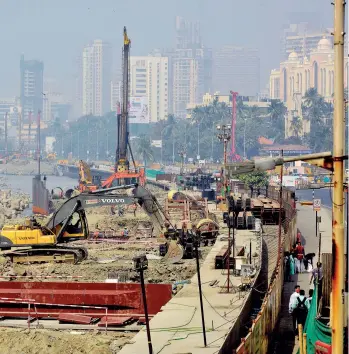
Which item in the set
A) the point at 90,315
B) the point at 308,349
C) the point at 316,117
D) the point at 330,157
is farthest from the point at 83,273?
the point at 316,117

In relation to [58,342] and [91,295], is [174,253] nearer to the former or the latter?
[91,295]

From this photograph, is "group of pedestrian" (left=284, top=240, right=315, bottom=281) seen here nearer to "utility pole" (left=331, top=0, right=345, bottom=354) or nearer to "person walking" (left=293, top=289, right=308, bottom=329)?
"person walking" (left=293, top=289, right=308, bottom=329)

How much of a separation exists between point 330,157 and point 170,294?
52.0 ft

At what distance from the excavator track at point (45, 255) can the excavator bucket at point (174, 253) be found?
2790 mm

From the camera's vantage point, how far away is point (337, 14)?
32.1 feet

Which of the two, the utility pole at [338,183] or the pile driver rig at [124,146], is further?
the pile driver rig at [124,146]

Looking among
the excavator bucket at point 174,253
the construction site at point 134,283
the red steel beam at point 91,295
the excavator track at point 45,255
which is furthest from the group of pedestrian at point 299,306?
the excavator track at point 45,255

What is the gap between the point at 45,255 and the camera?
117 ft

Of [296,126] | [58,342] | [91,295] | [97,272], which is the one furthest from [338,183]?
[296,126]

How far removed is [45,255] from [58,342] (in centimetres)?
1441

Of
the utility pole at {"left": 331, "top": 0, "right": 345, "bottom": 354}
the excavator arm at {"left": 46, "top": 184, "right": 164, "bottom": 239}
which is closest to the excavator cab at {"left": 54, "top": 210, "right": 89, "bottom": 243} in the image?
the excavator arm at {"left": 46, "top": 184, "right": 164, "bottom": 239}

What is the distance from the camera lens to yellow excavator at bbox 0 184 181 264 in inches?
1398

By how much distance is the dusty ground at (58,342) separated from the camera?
21.0m

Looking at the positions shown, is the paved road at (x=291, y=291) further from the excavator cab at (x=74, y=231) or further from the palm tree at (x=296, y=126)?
the palm tree at (x=296, y=126)
